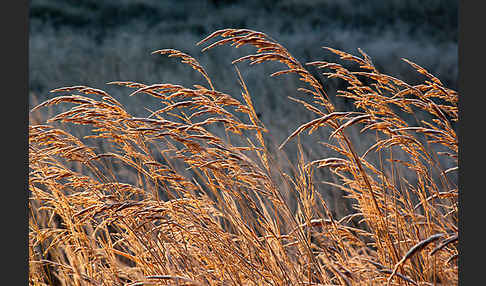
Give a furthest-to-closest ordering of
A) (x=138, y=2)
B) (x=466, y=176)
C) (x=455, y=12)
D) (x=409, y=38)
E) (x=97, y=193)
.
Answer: (x=138, y=2), (x=409, y=38), (x=455, y=12), (x=466, y=176), (x=97, y=193)

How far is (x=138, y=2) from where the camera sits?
81.1 inches

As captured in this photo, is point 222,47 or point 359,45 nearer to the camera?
point 359,45

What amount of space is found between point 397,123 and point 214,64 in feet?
3.38

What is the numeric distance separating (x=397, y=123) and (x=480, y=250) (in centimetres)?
52

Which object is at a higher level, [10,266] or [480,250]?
[480,250]

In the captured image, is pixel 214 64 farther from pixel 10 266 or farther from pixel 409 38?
pixel 10 266

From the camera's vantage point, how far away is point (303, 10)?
199cm

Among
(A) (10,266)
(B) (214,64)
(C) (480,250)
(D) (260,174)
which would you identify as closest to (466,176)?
(C) (480,250)

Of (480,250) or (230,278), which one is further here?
(480,250)

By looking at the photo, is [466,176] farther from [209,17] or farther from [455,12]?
[209,17]

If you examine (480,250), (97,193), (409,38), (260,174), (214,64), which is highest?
(409,38)

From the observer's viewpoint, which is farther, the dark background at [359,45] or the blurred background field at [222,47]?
the blurred background field at [222,47]

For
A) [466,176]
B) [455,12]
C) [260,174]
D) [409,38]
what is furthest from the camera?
[409,38]

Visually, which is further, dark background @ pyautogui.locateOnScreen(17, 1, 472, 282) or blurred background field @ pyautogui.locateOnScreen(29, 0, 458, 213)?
blurred background field @ pyautogui.locateOnScreen(29, 0, 458, 213)
